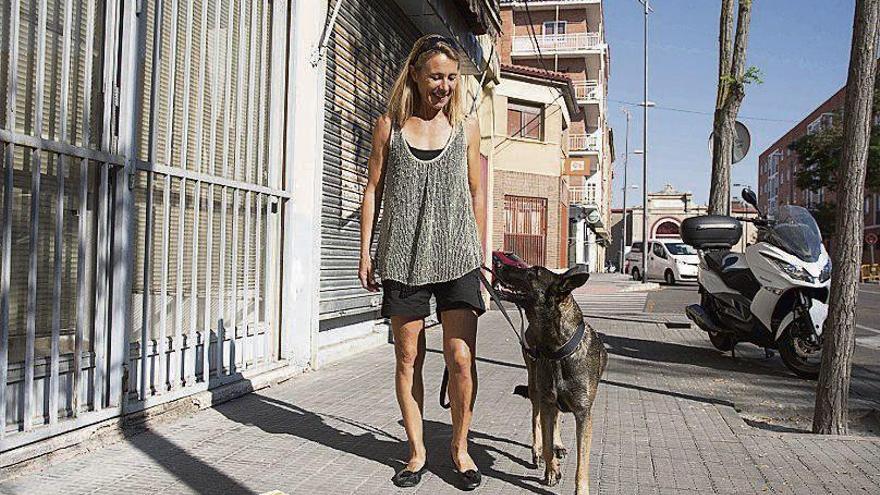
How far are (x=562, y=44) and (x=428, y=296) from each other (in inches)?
2018

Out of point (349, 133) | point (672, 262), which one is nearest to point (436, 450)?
point (349, 133)

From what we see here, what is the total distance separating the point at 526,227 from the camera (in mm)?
33094

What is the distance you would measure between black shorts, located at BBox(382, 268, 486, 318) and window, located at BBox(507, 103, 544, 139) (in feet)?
93.7

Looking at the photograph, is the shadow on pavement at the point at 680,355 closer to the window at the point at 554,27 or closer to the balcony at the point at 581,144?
the balcony at the point at 581,144

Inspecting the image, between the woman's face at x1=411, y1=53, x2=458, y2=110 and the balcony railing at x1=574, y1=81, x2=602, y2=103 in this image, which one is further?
the balcony railing at x1=574, y1=81, x2=602, y2=103

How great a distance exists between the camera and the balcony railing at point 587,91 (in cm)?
5291

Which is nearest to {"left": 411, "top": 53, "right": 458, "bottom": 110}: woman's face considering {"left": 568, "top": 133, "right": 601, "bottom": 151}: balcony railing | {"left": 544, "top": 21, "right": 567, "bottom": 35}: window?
{"left": 568, "top": 133, "right": 601, "bottom": 151}: balcony railing

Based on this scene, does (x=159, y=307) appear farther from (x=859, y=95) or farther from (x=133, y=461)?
(x=859, y=95)

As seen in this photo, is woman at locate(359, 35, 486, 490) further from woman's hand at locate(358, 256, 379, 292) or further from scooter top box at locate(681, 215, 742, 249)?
scooter top box at locate(681, 215, 742, 249)

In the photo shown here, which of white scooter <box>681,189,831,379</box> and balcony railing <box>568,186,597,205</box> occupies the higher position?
balcony railing <box>568,186,597,205</box>

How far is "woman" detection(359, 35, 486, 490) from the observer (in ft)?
13.4

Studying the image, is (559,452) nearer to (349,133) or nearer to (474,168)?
(474,168)

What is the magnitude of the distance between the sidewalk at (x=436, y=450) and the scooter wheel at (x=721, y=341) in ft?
7.32

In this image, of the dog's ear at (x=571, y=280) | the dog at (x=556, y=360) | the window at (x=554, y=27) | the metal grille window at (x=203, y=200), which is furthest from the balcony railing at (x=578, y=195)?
the dog's ear at (x=571, y=280)
